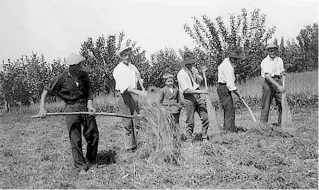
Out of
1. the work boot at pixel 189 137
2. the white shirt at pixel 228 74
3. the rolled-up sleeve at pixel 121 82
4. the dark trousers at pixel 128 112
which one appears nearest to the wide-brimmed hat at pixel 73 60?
the rolled-up sleeve at pixel 121 82

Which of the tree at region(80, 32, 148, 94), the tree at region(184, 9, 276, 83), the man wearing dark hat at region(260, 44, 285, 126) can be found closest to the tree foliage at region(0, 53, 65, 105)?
the tree at region(80, 32, 148, 94)

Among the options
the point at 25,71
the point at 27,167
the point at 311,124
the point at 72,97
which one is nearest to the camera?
the point at 72,97

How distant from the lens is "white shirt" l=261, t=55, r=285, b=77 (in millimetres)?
7008

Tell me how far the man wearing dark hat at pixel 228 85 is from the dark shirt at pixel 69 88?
101 inches

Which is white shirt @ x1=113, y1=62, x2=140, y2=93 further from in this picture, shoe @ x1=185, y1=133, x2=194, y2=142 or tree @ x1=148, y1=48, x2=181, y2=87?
tree @ x1=148, y1=48, x2=181, y2=87

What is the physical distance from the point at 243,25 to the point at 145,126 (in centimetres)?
1018

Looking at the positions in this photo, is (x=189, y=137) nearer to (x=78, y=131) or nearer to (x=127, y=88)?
(x=127, y=88)

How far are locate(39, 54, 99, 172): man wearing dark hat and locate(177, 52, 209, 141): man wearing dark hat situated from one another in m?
1.58

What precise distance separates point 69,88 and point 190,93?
1963 mm

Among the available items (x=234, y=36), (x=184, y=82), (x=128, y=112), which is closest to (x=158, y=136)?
(x=128, y=112)

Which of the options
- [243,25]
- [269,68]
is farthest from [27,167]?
[243,25]

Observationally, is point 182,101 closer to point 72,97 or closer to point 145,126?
point 145,126

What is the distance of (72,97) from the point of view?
4.90 metres

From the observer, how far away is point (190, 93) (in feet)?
18.8
